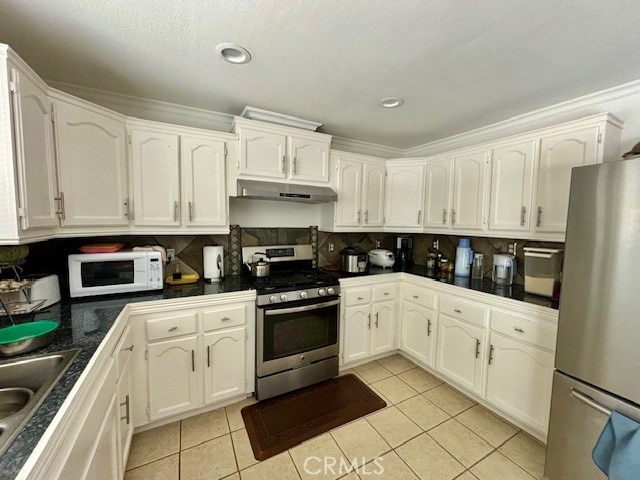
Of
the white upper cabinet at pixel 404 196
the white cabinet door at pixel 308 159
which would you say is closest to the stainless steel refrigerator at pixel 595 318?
the white upper cabinet at pixel 404 196

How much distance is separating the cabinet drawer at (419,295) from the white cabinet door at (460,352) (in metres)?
0.18

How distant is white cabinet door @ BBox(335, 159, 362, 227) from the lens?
281 centimetres

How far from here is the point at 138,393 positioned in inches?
70.3

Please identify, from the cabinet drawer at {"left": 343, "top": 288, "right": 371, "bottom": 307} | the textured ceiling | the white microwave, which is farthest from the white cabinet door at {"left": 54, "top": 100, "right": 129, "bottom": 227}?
the cabinet drawer at {"left": 343, "top": 288, "right": 371, "bottom": 307}

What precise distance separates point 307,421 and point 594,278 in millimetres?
2008

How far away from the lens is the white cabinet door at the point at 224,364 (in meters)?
2.00

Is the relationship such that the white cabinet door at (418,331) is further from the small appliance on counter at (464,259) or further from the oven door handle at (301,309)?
the oven door handle at (301,309)

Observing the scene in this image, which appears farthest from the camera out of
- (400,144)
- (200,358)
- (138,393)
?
(400,144)

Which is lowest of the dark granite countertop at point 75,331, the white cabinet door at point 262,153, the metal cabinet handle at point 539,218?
the dark granite countertop at point 75,331

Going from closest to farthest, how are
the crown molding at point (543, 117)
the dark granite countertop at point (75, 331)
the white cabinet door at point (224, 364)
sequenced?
the dark granite countertop at point (75, 331), the crown molding at point (543, 117), the white cabinet door at point (224, 364)

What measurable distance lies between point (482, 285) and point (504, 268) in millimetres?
249

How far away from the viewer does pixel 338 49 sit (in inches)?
58.9

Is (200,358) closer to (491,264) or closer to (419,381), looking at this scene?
(419,381)

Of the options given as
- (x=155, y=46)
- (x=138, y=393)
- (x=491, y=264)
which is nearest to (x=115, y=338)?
(x=138, y=393)
